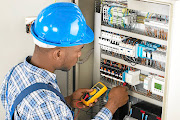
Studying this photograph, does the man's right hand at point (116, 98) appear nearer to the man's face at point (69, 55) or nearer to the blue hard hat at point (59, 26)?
the man's face at point (69, 55)

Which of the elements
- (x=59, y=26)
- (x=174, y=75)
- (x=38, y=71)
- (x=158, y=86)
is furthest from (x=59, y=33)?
(x=158, y=86)

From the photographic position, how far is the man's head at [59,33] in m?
1.73

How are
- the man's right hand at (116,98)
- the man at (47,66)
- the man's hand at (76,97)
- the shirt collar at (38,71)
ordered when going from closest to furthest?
the man at (47,66) → the shirt collar at (38,71) → the man's right hand at (116,98) → the man's hand at (76,97)

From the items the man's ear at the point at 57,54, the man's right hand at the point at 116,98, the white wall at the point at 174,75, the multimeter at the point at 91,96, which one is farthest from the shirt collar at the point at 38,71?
the white wall at the point at 174,75

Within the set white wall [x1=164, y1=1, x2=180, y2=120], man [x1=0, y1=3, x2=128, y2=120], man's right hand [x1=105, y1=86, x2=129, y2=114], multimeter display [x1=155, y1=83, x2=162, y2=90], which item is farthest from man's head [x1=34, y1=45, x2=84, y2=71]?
multimeter display [x1=155, y1=83, x2=162, y2=90]

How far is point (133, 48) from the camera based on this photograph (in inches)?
92.2

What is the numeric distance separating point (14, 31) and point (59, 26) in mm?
663

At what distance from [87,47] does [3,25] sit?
2.70 feet

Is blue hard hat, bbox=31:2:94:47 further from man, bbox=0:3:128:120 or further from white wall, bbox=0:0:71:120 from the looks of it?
white wall, bbox=0:0:71:120

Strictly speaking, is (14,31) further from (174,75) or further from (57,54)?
(174,75)

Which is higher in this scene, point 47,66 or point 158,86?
point 47,66

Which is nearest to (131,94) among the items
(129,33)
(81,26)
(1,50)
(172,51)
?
(129,33)

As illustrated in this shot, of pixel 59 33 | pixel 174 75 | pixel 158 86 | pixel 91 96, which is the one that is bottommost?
pixel 91 96

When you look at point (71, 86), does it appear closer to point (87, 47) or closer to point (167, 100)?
point (87, 47)
